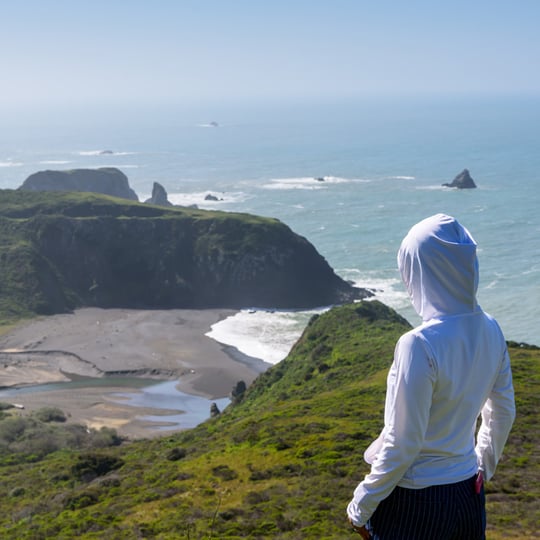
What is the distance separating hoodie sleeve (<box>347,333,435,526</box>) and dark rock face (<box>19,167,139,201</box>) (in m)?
147

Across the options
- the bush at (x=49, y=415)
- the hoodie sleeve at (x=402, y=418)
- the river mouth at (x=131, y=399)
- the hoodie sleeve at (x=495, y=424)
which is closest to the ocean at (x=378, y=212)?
the river mouth at (x=131, y=399)

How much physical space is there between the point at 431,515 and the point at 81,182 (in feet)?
494

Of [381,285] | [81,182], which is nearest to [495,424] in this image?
[381,285]

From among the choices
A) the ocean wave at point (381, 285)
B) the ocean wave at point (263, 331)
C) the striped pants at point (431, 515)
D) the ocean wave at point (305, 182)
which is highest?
the striped pants at point (431, 515)

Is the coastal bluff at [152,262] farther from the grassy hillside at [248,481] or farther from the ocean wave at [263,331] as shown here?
the grassy hillside at [248,481]

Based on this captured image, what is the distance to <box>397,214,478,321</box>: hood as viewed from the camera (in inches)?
170

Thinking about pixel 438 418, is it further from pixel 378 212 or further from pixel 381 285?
pixel 378 212

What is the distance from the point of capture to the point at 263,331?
249ft

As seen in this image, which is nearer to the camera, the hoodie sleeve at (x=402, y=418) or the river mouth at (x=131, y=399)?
the hoodie sleeve at (x=402, y=418)

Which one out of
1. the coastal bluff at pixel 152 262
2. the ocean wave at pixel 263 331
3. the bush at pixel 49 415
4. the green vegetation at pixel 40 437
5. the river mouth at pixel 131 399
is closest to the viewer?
the green vegetation at pixel 40 437

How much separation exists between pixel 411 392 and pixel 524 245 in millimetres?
101291

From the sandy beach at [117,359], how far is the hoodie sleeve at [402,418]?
152ft

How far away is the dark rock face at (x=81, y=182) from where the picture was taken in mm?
145125

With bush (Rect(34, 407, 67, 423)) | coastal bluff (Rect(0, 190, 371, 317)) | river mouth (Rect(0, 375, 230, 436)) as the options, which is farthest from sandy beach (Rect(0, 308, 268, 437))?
coastal bluff (Rect(0, 190, 371, 317))
